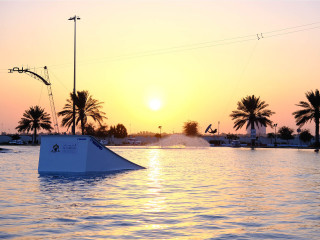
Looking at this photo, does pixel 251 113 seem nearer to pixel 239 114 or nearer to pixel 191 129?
pixel 239 114

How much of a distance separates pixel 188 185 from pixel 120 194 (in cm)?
419

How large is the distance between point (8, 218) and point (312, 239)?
21.6ft

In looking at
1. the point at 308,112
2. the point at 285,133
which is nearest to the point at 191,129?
the point at 285,133

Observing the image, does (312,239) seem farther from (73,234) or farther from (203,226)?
(73,234)

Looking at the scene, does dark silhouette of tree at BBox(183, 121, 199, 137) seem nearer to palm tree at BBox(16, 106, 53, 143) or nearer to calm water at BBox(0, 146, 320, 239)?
palm tree at BBox(16, 106, 53, 143)

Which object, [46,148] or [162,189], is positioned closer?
[162,189]

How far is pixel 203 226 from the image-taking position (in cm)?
946

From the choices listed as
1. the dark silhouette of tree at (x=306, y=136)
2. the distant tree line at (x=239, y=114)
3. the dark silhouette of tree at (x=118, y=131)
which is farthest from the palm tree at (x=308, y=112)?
the dark silhouette of tree at (x=118, y=131)

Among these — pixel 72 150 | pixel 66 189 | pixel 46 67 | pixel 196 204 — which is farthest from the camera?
pixel 46 67

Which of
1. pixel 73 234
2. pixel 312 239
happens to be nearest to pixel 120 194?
pixel 73 234

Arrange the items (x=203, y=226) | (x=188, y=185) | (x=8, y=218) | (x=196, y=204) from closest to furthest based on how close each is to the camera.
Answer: (x=203, y=226) → (x=8, y=218) → (x=196, y=204) → (x=188, y=185)

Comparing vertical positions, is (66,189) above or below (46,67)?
below

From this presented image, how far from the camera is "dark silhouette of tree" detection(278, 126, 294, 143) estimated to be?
14175cm

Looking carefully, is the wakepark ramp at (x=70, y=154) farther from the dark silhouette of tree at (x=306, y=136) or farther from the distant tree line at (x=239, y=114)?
the dark silhouette of tree at (x=306, y=136)
